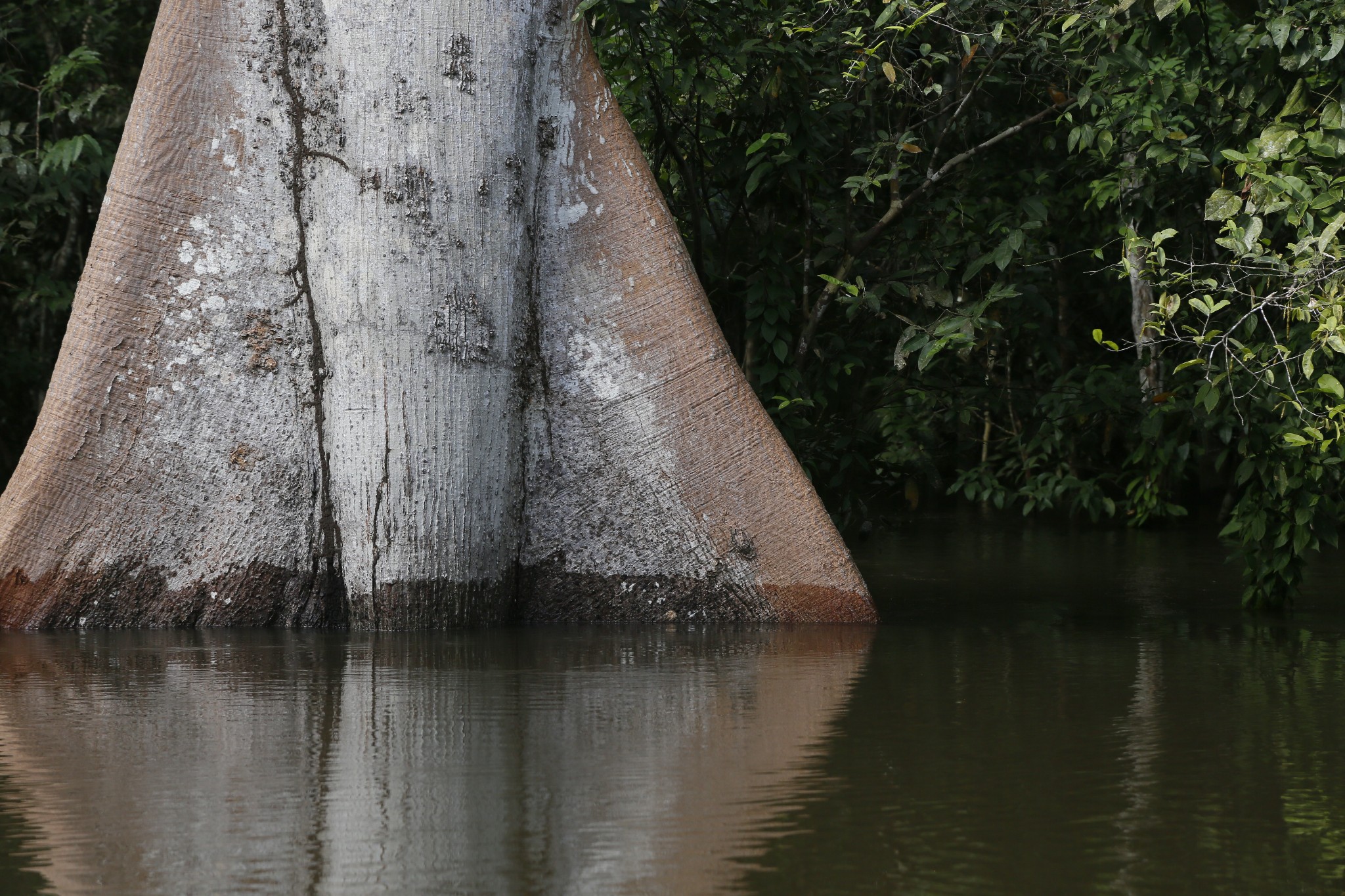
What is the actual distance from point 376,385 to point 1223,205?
2904 mm

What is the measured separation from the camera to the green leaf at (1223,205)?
5043 mm

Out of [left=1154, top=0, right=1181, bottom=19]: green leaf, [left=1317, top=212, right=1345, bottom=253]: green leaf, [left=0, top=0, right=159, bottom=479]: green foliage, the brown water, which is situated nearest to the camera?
the brown water

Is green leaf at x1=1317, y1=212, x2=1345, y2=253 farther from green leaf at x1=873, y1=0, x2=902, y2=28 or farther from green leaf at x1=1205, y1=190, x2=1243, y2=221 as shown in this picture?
green leaf at x1=873, y1=0, x2=902, y2=28

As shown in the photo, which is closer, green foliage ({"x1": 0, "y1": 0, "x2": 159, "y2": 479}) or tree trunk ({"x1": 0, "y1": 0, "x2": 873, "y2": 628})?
tree trunk ({"x1": 0, "y1": 0, "x2": 873, "y2": 628})

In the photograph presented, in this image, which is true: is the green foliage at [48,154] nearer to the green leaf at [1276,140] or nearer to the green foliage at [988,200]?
the green foliage at [988,200]

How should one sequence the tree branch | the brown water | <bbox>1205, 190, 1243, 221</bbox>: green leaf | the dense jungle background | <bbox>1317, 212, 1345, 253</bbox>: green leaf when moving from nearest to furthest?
the brown water < <bbox>1317, 212, 1345, 253</bbox>: green leaf < <bbox>1205, 190, 1243, 221</bbox>: green leaf < the dense jungle background < the tree branch

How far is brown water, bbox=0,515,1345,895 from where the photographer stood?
2.67 meters

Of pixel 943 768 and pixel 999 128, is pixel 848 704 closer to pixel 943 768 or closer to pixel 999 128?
pixel 943 768

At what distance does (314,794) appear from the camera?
10.3 feet

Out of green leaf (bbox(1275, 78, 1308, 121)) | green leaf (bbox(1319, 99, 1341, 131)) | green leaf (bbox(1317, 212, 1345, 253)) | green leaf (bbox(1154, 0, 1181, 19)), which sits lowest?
green leaf (bbox(1317, 212, 1345, 253))

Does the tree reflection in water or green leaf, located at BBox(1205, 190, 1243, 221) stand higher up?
green leaf, located at BBox(1205, 190, 1243, 221)

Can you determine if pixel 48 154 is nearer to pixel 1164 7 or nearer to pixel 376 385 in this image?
pixel 376 385

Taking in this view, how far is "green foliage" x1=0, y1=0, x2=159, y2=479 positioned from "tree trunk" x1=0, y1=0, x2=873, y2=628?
2322 millimetres

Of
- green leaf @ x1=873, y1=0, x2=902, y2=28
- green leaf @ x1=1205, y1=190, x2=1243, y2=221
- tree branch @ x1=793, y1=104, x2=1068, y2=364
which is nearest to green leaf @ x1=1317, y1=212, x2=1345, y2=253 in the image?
green leaf @ x1=1205, y1=190, x2=1243, y2=221
